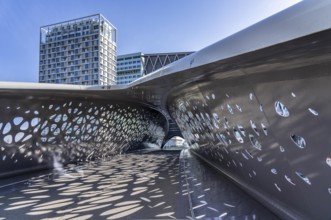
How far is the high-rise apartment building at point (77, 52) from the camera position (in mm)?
79062

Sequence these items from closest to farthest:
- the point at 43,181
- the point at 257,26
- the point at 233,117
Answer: the point at 257,26
the point at 233,117
the point at 43,181

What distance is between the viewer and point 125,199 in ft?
22.4

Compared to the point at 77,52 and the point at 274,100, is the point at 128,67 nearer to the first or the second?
the point at 77,52

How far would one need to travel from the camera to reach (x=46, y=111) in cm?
1116

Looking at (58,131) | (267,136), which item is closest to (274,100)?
(267,136)

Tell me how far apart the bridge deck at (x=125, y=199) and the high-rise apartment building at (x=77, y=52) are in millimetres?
72192

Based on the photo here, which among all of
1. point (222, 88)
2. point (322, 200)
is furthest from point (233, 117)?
point (322, 200)

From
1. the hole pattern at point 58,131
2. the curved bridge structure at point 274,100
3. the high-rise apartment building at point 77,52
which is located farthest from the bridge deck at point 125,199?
the high-rise apartment building at point 77,52

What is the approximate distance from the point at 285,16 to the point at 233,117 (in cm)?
344

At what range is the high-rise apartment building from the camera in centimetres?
7906

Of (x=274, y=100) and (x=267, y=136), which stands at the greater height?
(x=274, y=100)

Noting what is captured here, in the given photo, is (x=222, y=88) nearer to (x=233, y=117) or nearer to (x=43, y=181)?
(x=233, y=117)

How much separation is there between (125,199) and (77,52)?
81.1 m

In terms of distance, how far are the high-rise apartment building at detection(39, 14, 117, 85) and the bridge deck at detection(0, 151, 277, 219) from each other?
72.2 meters
